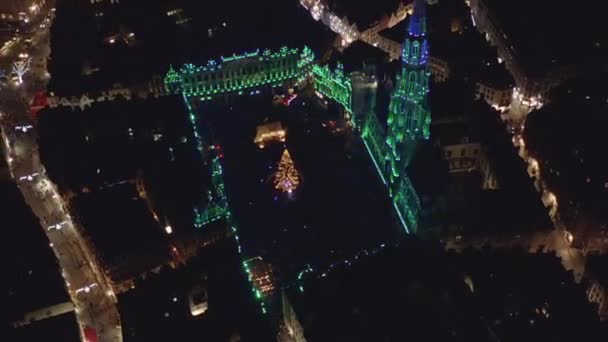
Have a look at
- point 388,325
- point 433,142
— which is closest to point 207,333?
point 388,325

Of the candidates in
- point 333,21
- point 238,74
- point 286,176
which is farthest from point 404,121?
point 333,21

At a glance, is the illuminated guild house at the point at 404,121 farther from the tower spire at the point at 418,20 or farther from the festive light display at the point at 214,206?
the festive light display at the point at 214,206

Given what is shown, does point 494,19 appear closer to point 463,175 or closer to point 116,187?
point 463,175

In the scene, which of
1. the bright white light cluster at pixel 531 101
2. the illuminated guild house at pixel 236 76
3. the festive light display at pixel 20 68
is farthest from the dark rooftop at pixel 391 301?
the festive light display at pixel 20 68

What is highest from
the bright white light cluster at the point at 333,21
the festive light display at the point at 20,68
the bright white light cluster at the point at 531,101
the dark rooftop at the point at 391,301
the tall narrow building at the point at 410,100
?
the festive light display at the point at 20,68

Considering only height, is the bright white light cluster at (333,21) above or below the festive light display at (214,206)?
above

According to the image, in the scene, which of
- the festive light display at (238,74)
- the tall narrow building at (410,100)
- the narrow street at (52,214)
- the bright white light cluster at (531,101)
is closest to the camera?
the tall narrow building at (410,100)

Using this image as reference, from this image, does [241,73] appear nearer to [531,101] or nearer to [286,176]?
[286,176]
